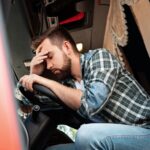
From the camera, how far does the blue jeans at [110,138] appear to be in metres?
1.07

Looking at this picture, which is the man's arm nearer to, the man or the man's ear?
the man

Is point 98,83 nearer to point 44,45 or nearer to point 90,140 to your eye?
point 90,140

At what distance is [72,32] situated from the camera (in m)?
2.23

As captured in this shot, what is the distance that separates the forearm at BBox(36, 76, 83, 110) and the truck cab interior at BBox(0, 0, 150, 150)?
36 mm

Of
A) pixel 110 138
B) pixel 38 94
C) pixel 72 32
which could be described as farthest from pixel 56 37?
pixel 72 32

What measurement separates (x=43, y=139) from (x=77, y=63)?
39 cm

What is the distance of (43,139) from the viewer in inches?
45.4

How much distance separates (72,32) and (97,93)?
1113mm

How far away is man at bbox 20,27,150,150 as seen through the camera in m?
1.11

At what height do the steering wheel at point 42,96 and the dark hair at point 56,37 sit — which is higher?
the dark hair at point 56,37

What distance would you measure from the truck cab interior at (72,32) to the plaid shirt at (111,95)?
0.27 ft

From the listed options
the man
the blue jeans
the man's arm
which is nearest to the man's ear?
the man

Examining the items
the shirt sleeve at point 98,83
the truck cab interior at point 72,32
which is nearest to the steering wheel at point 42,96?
the truck cab interior at point 72,32

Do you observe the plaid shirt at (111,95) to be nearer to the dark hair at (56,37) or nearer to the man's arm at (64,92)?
the man's arm at (64,92)
